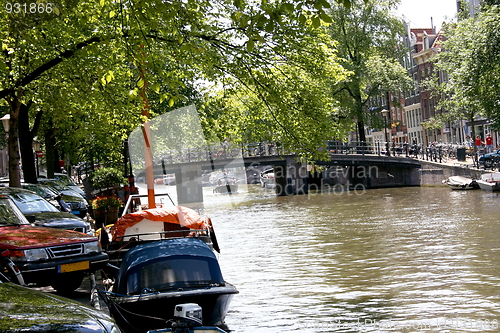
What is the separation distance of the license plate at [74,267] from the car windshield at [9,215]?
1.58 metres

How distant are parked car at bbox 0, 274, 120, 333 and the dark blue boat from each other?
4.22 metres

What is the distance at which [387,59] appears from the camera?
184 ft

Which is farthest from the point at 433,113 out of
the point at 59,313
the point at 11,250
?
the point at 59,313

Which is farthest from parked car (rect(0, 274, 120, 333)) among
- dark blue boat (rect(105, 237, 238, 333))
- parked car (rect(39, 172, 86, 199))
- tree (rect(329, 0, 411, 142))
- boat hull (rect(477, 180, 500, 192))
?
tree (rect(329, 0, 411, 142))

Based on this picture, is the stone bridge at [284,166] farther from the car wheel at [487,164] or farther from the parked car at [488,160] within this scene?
the car wheel at [487,164]

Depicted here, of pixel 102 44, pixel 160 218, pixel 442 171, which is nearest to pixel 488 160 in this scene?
pixel 442 171

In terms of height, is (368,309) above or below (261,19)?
below

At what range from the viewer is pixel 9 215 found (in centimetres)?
1258

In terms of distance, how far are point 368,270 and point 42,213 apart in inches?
306

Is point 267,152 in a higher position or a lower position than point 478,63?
lower

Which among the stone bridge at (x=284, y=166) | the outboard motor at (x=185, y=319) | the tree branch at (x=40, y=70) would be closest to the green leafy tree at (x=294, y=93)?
the tree branch at (x=40, y=70)

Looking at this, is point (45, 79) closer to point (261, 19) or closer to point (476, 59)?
point (261, 19)

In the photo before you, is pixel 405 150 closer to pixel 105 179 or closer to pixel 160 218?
pixel 105 179

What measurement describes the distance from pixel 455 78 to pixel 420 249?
22938 millimetres
